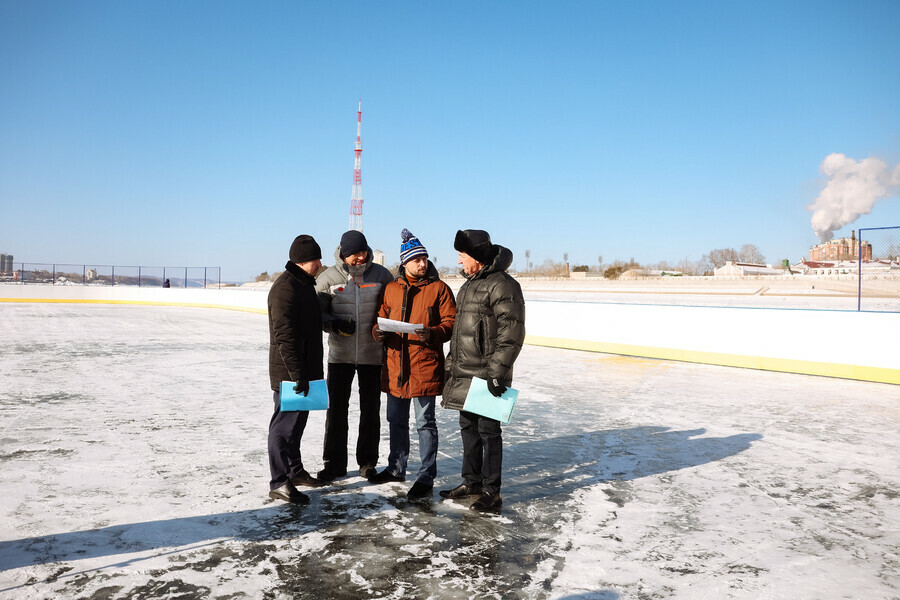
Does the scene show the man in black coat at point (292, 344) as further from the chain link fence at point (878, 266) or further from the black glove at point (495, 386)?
the chain link fence at point (878, 266)

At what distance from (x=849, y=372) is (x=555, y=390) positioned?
5.27 meters

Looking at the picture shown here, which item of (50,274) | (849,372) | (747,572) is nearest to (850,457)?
(747,572)

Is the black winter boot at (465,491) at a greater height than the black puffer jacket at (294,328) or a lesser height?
lesser

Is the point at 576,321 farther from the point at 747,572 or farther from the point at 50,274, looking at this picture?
the point at 50,274

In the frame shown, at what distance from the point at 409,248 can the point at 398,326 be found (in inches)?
23.3

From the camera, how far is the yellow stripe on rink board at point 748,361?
10234 mm

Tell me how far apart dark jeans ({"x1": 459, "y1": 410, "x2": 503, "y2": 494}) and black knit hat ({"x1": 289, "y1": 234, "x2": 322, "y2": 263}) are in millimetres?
1461

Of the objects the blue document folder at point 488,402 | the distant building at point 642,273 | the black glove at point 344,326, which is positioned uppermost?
the distant building at point 642,273

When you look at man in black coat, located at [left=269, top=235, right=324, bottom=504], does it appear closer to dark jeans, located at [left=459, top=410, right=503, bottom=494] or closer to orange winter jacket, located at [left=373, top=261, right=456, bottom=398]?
orange winter jacket, located at [left=373, top=261, right=456, bottom=398]

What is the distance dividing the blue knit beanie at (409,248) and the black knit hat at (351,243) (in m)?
0.31

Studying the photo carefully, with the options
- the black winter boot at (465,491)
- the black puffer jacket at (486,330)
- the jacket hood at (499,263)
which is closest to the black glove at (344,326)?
the black puffer jacket at (486,330)

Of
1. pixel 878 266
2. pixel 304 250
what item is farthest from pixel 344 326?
pixel 878 266

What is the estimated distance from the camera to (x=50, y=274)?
119 feet

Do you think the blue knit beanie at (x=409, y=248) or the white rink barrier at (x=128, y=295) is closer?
the blue knit beanie at (x=409, y=248)
